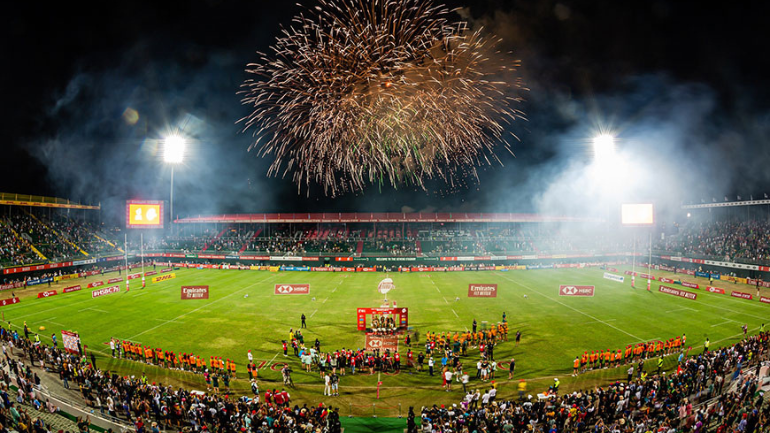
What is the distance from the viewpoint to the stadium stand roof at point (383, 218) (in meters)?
72.6

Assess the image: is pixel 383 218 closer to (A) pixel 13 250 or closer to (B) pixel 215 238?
(B) pixel 215 238

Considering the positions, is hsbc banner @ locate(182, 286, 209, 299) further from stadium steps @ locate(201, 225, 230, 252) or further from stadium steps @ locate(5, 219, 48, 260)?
stadium steps @ locate(201, 225, 230, 252)

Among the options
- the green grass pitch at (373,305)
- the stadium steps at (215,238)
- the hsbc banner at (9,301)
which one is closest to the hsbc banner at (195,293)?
the green grass pitch at (373,305)

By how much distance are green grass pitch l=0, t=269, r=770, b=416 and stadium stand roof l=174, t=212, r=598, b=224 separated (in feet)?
86.7

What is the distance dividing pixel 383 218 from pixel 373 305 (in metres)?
39.8

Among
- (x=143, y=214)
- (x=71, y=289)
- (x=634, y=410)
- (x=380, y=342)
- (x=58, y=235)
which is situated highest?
(x=143, y=214)

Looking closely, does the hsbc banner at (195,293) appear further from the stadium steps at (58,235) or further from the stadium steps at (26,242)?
the stadium steps at (58,235)

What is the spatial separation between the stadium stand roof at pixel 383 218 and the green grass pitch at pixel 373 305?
2642cm

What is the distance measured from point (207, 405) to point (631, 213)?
41.5m

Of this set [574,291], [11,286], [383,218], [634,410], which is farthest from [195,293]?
[383,218]

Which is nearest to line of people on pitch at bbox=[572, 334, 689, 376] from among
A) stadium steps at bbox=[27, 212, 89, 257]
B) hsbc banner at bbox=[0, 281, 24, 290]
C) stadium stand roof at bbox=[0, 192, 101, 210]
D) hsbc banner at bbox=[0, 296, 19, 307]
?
hsbc banner at bbox=[0, 296, 19, 307]

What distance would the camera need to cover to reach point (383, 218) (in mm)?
74312

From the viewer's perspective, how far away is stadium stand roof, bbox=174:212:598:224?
7262cm

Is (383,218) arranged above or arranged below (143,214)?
below
